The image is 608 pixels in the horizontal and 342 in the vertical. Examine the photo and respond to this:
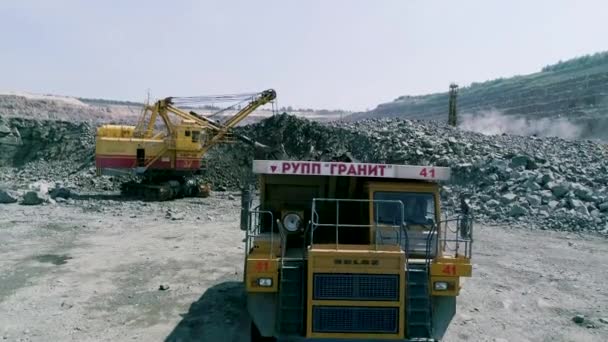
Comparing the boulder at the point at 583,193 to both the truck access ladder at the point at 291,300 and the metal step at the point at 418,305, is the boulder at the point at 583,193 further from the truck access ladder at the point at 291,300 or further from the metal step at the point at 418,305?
the truck access ladder at the point at 291,300

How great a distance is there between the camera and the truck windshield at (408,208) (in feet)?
23.6

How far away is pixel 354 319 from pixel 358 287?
360mm

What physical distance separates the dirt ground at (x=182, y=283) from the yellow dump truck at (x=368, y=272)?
1631 mm

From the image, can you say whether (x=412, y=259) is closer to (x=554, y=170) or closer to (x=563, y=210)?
(x=563, y=210)

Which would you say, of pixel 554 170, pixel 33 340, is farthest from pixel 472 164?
pixel 33 340

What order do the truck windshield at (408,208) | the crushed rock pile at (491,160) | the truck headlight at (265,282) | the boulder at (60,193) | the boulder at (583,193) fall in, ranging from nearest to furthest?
the truck headlight at (265,282) < the truck windshield at (408,208) < the crushed rock pile at (491,160) < the boulder at (583,193) < the boulder at (60,193)

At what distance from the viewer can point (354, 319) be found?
6.07 meters

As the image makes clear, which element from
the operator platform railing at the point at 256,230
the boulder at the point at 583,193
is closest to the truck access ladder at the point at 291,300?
the operator platform railing at the point at 256,230

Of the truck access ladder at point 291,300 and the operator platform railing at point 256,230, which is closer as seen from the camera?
the truck access ladder at point 291,300

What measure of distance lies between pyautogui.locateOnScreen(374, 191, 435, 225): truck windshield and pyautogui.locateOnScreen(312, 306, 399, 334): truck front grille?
1450 mm

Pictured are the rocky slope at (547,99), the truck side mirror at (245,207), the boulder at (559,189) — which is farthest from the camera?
the rocky slope at (547,99)

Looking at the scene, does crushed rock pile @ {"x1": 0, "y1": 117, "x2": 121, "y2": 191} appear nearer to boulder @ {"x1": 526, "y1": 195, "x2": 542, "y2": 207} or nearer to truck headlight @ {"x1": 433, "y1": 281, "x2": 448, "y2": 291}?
boulder @ {"x1": 526, "y1": 195, "x2": 542, "y2": 207}

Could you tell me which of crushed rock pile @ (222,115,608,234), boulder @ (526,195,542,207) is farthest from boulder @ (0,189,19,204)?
boulder @ (526,195,542,207)

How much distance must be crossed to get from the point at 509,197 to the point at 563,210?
73.4 inches
